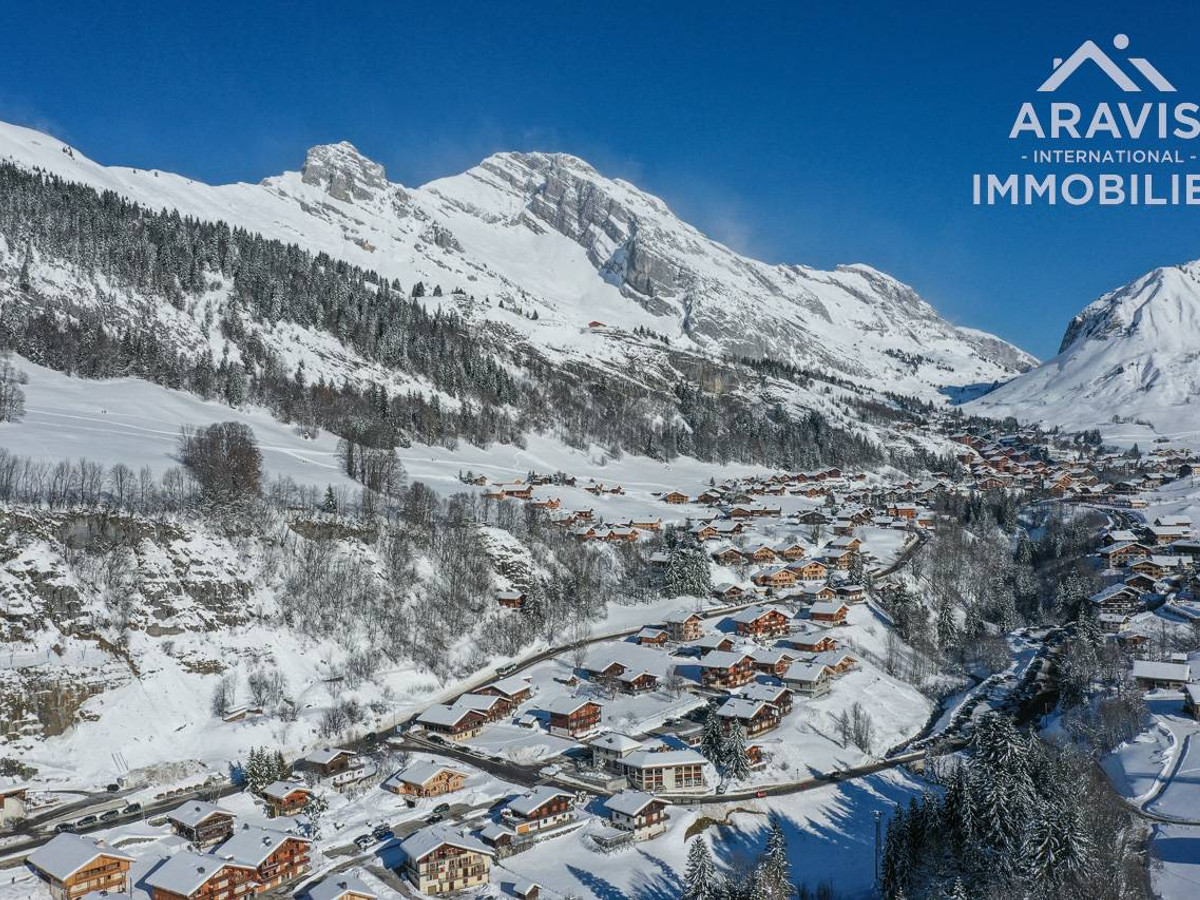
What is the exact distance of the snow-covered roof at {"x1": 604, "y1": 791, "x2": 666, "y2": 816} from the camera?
128ft

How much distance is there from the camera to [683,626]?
2574 inches

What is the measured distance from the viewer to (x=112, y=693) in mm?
46125

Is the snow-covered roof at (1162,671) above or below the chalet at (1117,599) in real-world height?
below

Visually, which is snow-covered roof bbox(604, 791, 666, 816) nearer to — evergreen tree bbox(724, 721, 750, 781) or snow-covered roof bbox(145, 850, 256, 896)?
evergreen tree bbox(724, 721, 750, 781)

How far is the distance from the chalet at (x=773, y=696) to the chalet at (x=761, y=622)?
12.8 metres

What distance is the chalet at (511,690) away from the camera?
53.6 m

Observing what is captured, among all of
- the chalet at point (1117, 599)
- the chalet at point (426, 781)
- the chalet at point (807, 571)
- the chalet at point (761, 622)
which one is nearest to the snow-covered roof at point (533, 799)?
the chalet at point (426, 781)

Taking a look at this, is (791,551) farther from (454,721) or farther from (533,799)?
(533,799)

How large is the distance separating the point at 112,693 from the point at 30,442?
107 ft

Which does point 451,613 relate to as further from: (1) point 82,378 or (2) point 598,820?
(1) point 82,378

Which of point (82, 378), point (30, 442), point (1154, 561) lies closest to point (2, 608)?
point (30, 442)

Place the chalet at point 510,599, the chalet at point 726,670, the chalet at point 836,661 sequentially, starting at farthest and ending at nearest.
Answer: the chalet at point 510,599 < the chalet at point 836,661 < the chalet at point 726,670

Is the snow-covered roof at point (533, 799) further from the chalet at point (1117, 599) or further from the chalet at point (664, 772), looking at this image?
the chalet at point (1117, 599)

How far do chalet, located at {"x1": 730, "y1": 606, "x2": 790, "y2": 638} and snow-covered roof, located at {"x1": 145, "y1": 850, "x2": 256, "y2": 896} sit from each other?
42.3 meters
